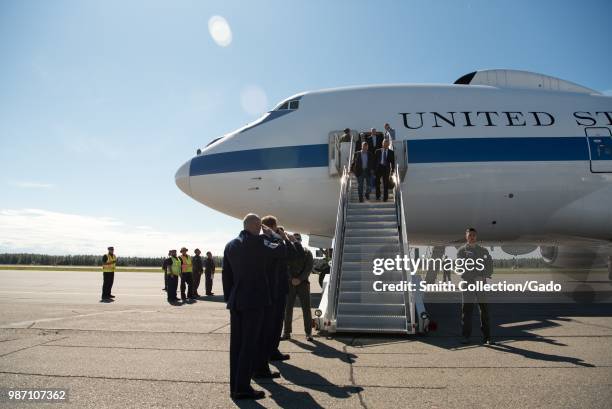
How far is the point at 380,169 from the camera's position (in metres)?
10.6

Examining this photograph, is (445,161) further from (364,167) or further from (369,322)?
(369,322)

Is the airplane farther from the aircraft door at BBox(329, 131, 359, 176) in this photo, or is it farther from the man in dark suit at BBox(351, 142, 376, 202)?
the man in dark suit at BBox(351, 142, 376, 202)

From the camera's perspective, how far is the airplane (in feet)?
38.4

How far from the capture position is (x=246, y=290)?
13.8 ft

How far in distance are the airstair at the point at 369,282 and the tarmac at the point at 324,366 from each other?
259mm

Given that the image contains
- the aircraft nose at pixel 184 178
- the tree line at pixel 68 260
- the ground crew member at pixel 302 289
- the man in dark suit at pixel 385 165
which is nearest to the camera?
the ground crew member at pixel 302 289

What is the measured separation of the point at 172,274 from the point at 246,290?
9521mm

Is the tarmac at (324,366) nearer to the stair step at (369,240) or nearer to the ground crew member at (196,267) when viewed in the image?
the stair step at (369,240)

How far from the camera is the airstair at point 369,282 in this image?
693cm

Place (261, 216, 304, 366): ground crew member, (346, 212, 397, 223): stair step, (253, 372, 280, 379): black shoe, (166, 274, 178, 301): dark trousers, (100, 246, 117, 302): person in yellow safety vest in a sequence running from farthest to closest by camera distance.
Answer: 1. (100, 246, 117, 302): person in yellow safety vest
2. (166, 274, 178, 301): dark trousers
3. (346, 212, 397, 223): stair step
4. (261, 216, 304, 366): ground crew member
5. (253, 372, 280, 379): black shoe

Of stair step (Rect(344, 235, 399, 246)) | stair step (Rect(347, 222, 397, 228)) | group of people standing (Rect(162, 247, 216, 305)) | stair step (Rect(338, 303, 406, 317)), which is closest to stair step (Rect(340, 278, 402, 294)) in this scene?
stair step (Rect(338, 303, 406, 317))

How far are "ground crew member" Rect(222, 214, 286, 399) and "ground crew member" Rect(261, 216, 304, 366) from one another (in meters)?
0.38

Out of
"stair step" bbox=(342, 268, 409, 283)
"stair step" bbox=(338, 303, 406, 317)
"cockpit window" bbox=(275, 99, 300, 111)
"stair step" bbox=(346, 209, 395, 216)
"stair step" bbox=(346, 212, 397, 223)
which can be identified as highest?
"cockpit window" bbox=(275, 99, 300, 111)

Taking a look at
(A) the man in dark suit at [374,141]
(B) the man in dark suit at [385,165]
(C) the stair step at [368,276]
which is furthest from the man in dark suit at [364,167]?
(C) the stair step at [368,276]
